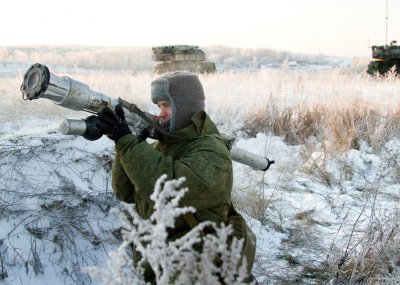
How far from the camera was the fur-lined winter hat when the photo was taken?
2150 mm

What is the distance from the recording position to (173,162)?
6.68 feet

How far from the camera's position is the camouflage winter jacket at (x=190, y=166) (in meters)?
1.96

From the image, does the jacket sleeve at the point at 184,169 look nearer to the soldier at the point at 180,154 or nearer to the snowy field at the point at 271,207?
the soldier at the point at 180,154

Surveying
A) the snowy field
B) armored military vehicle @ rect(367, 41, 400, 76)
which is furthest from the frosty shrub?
armored military vehicle @ rect(367, 41, 400, 76)

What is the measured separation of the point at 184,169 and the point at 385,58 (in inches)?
712

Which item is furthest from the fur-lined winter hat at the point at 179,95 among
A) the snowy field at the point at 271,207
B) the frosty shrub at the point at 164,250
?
the snowy field at the point at 271,207

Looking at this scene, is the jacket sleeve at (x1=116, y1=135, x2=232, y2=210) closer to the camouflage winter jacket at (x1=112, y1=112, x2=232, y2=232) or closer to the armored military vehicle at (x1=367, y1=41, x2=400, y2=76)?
the camouflage winter jacket at (x1=112, y1=112, x2=232, y2=232)

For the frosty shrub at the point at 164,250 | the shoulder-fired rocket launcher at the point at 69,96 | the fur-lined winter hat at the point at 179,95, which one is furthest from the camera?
the fur-lined winter hat at the point at 179,95

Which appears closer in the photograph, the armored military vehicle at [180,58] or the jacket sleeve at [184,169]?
the jacket sleeve at [184,169]

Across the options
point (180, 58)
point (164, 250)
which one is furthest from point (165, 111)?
point (180, 58)

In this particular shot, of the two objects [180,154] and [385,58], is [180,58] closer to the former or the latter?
[385,58]

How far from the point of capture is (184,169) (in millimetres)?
1989

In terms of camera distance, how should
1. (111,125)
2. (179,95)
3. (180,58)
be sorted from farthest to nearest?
(180,58) < (179,95) < (111,125)

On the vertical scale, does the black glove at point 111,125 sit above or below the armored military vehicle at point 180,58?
below
